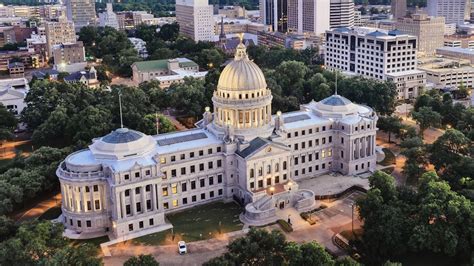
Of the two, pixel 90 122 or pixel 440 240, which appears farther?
pixel 90 122

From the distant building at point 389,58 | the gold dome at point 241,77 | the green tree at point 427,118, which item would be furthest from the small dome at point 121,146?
the distant building at point 389,58

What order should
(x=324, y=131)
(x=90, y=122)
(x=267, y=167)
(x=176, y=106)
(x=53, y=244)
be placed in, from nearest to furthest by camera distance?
(x=53, y=244)
(x=267, y=167)
(x=324, y=131)
(x=90, y=122)
(x=176, y=106)

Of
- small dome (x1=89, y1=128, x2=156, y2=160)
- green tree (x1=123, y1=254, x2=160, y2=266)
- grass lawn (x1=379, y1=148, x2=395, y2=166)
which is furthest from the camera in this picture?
grass lawn (x1=379, y1=148, x2=395, y2=166)

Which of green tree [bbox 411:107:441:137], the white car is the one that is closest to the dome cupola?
the white car

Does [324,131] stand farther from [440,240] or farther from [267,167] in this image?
[440,240]

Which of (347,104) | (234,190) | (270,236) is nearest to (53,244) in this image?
(270,236)

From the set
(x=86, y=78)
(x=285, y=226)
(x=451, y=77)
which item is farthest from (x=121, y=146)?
(x=451, y=77)

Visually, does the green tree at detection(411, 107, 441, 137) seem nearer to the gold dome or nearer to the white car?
the gold dome
